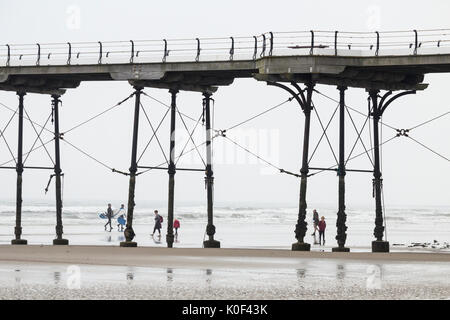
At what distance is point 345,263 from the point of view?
27516mm

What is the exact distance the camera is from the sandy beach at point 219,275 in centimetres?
1897

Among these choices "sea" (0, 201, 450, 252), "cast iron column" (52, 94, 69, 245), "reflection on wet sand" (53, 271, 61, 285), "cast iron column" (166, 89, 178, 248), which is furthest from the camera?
"sea" (0, 201, 450, 252)

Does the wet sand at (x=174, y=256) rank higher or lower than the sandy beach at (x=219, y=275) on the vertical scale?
higher

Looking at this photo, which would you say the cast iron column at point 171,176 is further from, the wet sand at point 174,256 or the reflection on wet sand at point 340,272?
the reflection on wet sand at point 340,272

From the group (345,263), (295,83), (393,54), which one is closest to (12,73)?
(295,83)

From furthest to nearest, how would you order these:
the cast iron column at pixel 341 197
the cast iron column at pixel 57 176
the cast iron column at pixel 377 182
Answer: the cast iron column at pixel 57 176 < the cast iron column at pixel 377 182 < the cast iron column at pixel 341 197

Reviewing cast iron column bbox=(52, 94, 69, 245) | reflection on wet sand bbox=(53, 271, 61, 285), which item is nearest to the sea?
cast iron column bbox=(52, 94, 69, 245)

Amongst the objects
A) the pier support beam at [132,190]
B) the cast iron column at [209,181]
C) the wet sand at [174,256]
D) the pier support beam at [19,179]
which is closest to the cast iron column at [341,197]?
the wet sand at [174,256]

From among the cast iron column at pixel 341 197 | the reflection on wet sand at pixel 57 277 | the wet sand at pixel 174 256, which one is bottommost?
the reflection on wet sand at pixel 57 277

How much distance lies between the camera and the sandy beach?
18969mm

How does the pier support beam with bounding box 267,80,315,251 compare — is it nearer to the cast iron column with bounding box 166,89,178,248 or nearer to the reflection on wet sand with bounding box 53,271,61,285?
the cast iron column with bounding box 166,89,178,248

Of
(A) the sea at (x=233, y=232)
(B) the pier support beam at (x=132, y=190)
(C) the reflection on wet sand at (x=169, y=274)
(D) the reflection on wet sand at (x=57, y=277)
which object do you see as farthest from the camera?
(A) the sea at (x=233, y=232)
